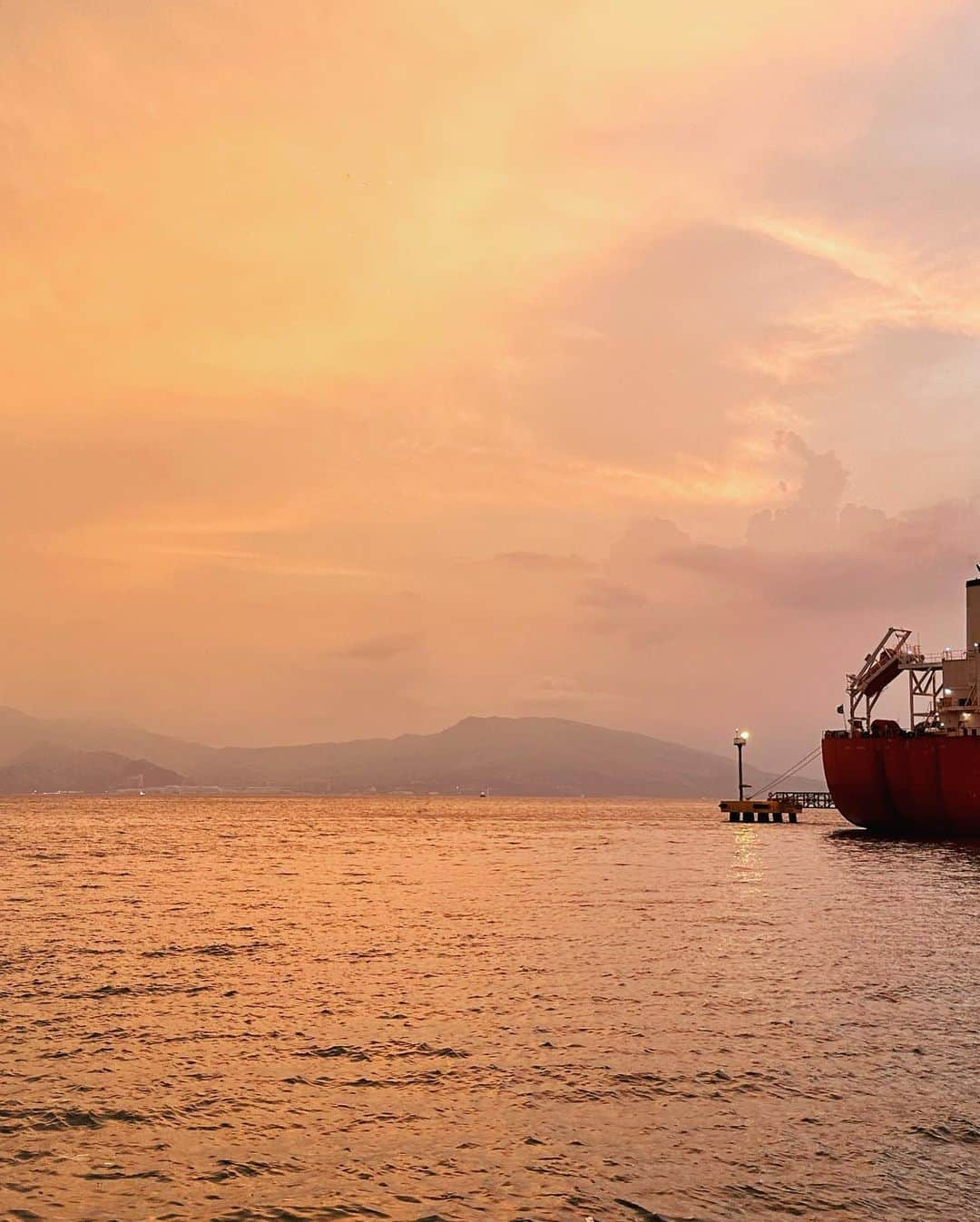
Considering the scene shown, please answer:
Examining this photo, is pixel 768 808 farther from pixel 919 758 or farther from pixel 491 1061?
pixel 491 1061

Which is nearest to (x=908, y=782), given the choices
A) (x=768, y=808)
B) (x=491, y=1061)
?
(x=768, y=808)

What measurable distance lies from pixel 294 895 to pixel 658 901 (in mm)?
17372

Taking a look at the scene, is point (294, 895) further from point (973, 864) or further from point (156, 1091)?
point (973, 864)

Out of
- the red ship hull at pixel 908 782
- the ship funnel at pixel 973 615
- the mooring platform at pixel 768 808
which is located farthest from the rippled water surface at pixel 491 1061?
the mooring platform at pixel 768 808

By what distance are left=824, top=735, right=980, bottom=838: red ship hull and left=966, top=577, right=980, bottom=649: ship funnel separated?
8128 mm

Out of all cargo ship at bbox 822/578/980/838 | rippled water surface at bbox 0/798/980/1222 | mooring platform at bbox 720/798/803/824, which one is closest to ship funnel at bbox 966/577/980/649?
cargo ship at bbox 822/578/980/838

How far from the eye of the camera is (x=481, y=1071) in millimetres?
19703

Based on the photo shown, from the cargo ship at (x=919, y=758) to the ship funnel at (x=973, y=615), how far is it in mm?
68

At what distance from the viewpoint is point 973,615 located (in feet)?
274

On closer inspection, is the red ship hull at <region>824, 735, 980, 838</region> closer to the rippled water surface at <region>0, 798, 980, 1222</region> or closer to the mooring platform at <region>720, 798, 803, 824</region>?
the rippled water surface at <region>0, 798, 980, 1222</region>

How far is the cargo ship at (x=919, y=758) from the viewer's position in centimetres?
7894

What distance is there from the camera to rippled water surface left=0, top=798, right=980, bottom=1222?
14117 mm

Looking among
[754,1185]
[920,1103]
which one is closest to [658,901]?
[920,1103]

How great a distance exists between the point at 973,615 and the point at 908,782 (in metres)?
13.5
